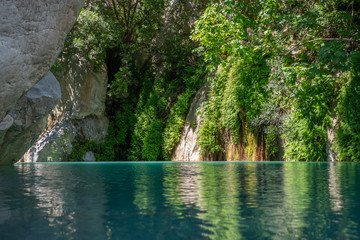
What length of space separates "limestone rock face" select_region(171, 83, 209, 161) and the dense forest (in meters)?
0.28

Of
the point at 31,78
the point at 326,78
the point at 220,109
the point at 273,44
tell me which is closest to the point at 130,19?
the point at 220,109

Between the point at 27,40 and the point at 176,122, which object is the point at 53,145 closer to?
the point at 176,122

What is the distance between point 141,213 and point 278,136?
30.0 ft

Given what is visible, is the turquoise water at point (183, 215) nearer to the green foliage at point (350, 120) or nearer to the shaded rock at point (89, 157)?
the green foliage at point (350, 120)

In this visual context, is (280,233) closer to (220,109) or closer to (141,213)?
(141,213)

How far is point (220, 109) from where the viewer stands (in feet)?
39.1

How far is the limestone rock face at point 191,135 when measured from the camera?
12719mm

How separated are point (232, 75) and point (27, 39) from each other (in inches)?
313

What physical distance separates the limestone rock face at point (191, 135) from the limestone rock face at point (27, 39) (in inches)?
305

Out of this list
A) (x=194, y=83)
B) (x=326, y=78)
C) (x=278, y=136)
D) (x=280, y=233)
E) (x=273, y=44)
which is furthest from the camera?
(x=194, y=83)

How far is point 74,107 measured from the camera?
15.2 metres

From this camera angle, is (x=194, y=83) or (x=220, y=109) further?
(x=194, y=83)

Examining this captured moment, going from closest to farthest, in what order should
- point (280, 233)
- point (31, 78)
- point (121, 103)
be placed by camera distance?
point (280, 233) < point (31, 78) < point (121, 103)

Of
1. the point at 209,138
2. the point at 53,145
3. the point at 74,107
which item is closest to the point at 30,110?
the point at 209,138
